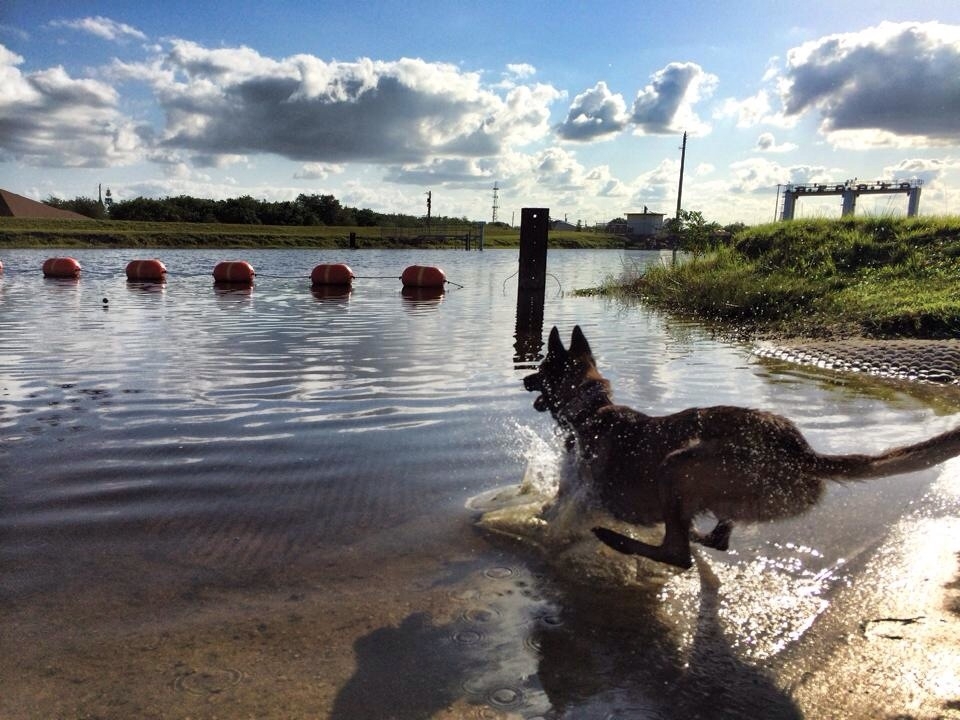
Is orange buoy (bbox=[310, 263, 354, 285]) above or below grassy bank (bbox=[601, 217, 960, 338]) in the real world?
below

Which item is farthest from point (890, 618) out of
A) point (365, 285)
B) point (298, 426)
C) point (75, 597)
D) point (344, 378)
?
point (365, 285)

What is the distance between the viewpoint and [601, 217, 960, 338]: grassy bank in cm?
1465

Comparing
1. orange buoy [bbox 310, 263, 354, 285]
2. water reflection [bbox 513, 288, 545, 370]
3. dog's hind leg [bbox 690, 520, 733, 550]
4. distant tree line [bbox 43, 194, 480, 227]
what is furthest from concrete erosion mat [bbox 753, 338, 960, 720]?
distant tree line [bbox 43, 194, 480, 227]

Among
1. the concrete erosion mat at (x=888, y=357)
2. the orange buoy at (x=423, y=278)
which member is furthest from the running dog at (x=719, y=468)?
the orange buoy at (x=423, y=278)

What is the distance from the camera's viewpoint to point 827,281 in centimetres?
1838

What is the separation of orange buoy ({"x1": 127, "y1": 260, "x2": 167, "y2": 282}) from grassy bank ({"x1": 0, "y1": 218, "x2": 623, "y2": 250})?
35.4m

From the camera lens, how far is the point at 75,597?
13.6ft

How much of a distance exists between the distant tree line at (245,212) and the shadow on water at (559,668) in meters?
108

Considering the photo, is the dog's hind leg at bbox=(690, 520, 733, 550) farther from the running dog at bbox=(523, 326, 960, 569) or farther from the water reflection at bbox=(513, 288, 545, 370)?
the water reflection at bbox=(513, 288, 545, 370)

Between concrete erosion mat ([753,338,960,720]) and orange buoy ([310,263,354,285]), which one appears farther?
→ orange buoy ([310,263,354,285])

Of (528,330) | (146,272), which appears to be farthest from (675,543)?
(146,272)

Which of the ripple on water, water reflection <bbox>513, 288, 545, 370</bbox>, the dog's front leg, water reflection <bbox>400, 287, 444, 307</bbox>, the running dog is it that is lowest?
the ripple on water

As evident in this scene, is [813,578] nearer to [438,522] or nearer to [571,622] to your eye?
[571,622]

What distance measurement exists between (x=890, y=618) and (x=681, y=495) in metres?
1.43
